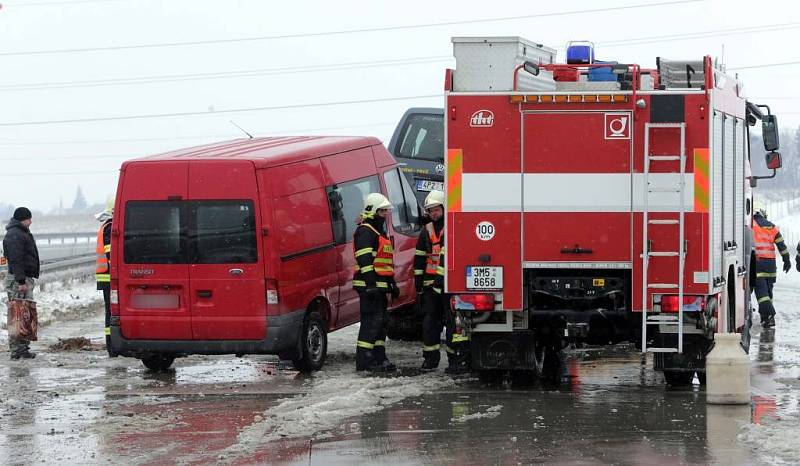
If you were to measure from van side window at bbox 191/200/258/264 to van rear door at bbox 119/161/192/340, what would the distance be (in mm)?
152

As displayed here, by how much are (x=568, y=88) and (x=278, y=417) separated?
3.76m

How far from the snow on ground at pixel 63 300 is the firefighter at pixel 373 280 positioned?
6.42m

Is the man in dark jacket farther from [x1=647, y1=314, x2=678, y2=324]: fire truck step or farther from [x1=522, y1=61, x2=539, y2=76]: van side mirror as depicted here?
[x1=647, y1=314, x2=678, y2=324]: fire truck step

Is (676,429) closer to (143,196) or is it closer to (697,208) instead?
(697,208)

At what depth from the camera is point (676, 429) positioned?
31.3 feet

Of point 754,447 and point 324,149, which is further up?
point 324,149

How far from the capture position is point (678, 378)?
476 inches

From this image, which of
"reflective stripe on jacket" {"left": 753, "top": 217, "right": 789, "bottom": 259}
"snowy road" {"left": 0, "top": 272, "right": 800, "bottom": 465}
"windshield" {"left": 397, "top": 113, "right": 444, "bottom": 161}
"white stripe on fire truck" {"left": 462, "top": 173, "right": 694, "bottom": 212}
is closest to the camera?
"snowy road" {"left": 0, "top": 272, "right": 800, "bottom": 465}

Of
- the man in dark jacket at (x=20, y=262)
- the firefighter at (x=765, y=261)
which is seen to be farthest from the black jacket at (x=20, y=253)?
the firefighter at (x=765, y=261)

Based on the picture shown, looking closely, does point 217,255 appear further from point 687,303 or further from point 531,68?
point 687,303

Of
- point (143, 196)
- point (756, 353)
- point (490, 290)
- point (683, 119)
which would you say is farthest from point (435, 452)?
point (756, 353)

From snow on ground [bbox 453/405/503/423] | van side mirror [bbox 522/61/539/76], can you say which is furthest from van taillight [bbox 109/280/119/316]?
van side mirror [bbox 522/61/539/76]

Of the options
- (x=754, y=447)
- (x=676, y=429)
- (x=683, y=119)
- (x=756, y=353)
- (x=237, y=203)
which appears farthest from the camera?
(x=756, y=353)

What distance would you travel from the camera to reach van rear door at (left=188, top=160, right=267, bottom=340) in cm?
1260
